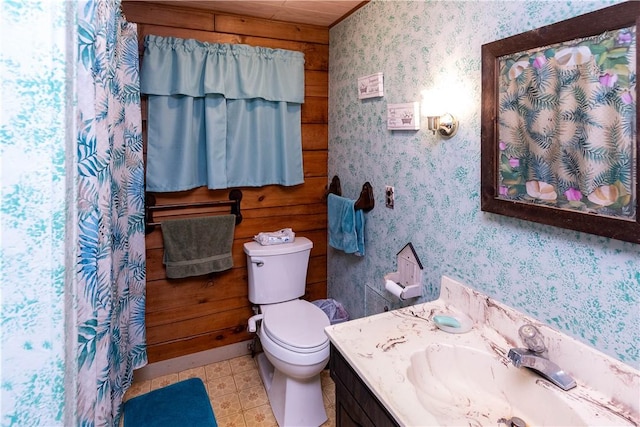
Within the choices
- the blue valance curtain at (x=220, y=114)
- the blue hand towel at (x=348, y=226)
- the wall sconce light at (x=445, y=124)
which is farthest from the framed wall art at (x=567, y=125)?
the blue valance curtain at (x=220, y=114)

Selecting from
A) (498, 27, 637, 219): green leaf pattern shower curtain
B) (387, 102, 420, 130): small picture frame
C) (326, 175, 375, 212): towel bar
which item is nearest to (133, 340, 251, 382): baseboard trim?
(326, 175, 375, 212): towel bar

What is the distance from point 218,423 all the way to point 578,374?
1665 mm

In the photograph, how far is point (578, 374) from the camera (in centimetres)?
104

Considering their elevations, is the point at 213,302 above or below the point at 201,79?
below

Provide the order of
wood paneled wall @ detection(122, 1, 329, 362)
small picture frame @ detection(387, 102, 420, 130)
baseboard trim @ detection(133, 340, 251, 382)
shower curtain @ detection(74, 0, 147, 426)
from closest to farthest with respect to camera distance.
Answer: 1. shower curtain @ detection(74, 0, 147, 426)
2. small picture frame @ detection(387, 102, 420, 130)
3. wood paneled wall @ detection(122, 1, 329, 362)
4. baseboard trim @ detection(133, 340, 251, 382)

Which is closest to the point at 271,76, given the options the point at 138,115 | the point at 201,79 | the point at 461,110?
the point at 201,79

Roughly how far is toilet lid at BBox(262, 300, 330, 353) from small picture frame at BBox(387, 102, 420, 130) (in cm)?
109

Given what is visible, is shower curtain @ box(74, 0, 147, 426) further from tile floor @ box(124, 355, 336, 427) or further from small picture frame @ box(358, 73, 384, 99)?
small picture frame @ box(358, 73, 384, 99)

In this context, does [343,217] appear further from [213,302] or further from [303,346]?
[213,302]

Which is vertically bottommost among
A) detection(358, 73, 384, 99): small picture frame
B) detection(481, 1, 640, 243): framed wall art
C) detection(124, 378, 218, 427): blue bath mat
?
detection(124, 378, 218, 427): blue bath mat

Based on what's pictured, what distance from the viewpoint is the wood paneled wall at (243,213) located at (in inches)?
84.4

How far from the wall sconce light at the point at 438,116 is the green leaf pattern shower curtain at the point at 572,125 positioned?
0.73 ft

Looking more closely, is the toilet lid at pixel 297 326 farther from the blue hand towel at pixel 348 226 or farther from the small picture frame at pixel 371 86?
the small picture frame at pixel 371 86

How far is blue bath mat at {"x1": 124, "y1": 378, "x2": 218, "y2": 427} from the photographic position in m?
1.91
